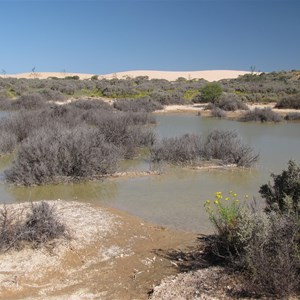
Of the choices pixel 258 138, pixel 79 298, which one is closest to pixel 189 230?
pixel 79 298

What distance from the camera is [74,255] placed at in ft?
20.0

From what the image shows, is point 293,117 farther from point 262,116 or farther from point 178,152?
point 178,152

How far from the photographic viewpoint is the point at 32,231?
20.1 feet

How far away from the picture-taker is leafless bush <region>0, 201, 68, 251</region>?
19.8 feet

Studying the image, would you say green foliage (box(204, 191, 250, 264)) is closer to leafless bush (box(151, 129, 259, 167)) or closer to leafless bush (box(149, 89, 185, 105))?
leafless bush (box(151, 129, 259, 167))

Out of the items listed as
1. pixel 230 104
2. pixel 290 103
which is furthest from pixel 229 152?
pixel 290 103

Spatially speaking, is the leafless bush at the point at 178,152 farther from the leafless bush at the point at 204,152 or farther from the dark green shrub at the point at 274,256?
the dark green shrub at the point at 274,256

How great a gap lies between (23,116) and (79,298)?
1433 cm

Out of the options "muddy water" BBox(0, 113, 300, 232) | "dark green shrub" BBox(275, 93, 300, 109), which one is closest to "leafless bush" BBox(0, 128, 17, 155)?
"muddy water" BBox(0, 113, 300, 232)

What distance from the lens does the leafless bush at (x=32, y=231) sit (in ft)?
19.8

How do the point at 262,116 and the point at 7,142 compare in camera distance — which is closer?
the point at 7,142

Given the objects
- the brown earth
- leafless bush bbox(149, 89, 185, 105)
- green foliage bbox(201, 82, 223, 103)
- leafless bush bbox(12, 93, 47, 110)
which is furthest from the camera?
leafless bush bbox(149, 89, 185, 105)

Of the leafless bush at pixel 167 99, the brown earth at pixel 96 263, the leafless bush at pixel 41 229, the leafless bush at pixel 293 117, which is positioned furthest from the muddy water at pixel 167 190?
the leafless bush at pixel 167 99

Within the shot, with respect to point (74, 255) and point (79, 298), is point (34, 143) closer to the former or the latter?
point (74, 255)
